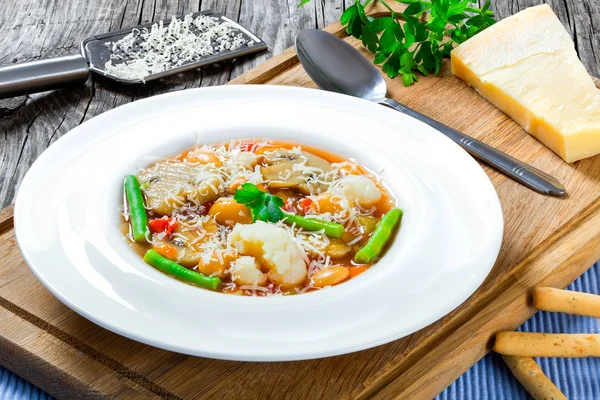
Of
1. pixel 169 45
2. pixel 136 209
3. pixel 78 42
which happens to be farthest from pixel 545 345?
pixel 78 42

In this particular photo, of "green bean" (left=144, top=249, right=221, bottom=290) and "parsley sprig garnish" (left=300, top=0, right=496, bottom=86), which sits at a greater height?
"green bean" (left=144, top=249, right=221, bottom=290)

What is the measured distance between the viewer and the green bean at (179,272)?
83.5 inches

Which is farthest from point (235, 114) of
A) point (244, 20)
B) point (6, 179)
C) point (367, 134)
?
point (244, 20)

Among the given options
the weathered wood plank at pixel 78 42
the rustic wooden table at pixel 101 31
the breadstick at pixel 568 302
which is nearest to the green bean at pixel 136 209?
the weathered wood plank at pixel 78 42

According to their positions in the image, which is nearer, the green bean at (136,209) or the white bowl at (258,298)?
the white bowl at (258,298)

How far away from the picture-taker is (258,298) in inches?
80.3

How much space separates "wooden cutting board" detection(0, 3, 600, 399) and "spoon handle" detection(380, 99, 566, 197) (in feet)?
0.12

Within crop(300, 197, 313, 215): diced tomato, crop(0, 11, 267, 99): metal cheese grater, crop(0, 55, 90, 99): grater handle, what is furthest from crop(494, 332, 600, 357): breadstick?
crop(0, 55, 90, 99): grater handle

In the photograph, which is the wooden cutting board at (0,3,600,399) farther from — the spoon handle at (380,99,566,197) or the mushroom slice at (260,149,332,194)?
the mushroom slice at (260,149,332,194)

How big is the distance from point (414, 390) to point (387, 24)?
182cm

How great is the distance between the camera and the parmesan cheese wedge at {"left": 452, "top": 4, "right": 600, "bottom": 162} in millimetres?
2945

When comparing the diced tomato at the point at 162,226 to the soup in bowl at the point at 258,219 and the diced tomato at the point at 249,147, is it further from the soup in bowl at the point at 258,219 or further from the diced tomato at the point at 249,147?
the diced tomato at the point at 249,147

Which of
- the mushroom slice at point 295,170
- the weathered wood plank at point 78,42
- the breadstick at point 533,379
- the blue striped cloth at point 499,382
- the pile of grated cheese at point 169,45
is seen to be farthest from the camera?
the pile of grated cheese at point 169,45

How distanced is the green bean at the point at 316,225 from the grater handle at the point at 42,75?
5.25 feet
